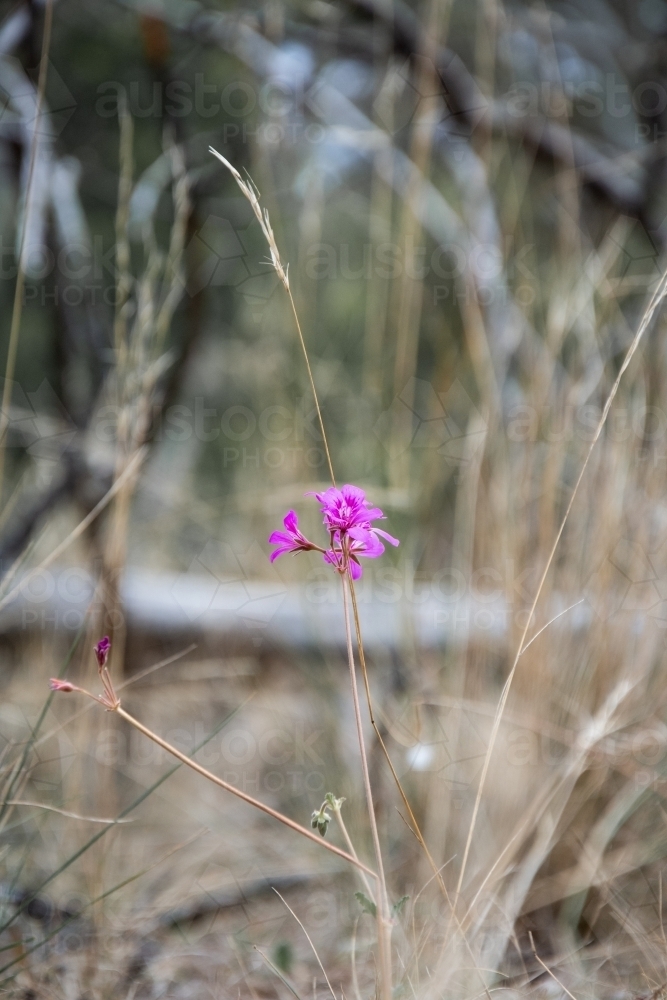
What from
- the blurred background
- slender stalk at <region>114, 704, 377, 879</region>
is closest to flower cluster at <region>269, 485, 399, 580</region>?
slender stalk at <region>114, 704, 377, 879</region>

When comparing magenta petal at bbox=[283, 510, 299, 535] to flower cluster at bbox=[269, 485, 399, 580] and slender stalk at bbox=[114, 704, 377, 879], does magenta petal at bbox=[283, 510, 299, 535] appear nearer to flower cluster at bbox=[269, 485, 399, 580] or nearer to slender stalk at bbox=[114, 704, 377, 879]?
flower cluster at bbox=[269, 485, 399, 580]

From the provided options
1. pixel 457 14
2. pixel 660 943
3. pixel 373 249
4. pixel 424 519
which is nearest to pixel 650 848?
pixel 660 943

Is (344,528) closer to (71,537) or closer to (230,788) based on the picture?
(230,788)

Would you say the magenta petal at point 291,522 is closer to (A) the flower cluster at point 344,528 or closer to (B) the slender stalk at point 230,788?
(A) the flower cluster at point 344,528

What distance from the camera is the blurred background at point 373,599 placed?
0.76 m

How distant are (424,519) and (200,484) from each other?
Answer: 190 cm

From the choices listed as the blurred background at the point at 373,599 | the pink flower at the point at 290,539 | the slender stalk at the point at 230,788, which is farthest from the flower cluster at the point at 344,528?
the blurred background at the point at 373,599

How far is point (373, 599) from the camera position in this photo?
4.31 ft

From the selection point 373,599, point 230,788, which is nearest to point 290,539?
point 230,788

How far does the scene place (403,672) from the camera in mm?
1102

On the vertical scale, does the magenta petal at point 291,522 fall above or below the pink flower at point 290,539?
above

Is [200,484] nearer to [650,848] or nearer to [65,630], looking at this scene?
[65,630]

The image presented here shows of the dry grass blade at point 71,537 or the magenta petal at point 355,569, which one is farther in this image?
the dry grass blade at point 71,537

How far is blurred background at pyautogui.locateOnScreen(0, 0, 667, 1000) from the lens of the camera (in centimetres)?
76
